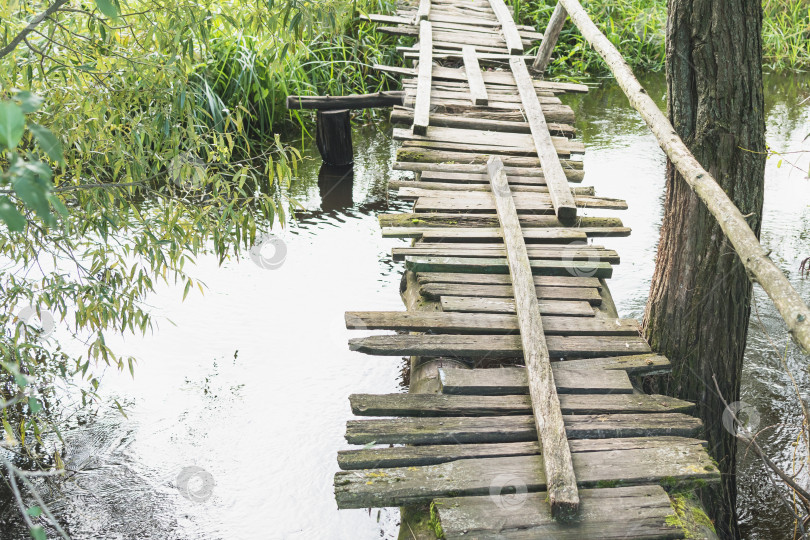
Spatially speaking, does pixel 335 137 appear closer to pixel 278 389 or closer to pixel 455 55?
pixel 455 55

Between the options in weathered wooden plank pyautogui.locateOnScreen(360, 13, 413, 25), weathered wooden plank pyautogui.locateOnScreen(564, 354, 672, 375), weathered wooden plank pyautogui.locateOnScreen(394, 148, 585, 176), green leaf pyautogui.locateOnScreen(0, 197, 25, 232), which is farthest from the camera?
weathered wooden plank pyautogui.locateOnScreen(360, 13, 413, 25)

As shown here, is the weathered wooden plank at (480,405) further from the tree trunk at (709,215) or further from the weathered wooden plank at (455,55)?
the weathered wooden plank at (455,55)

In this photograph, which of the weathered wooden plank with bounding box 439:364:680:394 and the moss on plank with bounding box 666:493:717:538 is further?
the weathered wooden plank with bounding box 439:364:680:394

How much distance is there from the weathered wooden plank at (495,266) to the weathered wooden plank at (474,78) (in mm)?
2108

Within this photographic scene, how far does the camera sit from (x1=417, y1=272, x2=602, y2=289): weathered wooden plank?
3.65 metres

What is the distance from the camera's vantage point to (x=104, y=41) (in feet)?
9.68

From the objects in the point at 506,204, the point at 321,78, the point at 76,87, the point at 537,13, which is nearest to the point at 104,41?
the point at 76,87

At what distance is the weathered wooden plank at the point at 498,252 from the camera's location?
3836 millimetres

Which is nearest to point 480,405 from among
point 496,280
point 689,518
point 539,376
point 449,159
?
point 539,376

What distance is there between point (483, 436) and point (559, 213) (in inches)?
71.6

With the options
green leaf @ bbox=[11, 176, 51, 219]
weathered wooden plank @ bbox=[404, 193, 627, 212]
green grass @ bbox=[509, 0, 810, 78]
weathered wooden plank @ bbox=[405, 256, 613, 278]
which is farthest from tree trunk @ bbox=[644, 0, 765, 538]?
green grass @ bbox=[509, 0, 810, 78]

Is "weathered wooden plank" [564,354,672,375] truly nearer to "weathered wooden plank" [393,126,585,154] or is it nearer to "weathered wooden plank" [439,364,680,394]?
"weathered wooden plank" [439,364,680,394]

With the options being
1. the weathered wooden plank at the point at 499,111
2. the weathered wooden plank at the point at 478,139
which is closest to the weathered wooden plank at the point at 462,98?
the weathered wooden plank at the point at 499,111

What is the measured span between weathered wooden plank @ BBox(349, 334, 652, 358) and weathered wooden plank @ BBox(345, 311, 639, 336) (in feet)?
0.19
